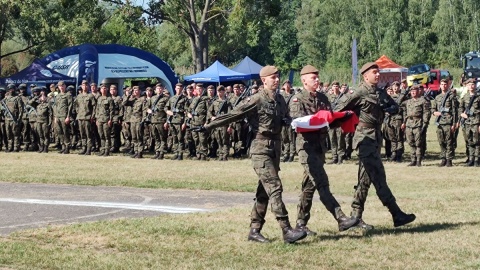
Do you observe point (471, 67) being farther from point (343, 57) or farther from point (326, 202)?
point (326, 202)

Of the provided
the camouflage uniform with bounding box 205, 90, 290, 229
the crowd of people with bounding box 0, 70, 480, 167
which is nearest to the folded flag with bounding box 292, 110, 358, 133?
the camouflage uniform with bounding box 205, 90, 290, 229

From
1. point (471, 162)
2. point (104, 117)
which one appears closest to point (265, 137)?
point (471, 162)

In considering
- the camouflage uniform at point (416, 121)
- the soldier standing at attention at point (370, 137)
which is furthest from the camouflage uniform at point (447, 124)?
the soldier standing at attention at point (370, 137)

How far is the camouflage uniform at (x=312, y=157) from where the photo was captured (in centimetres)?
1006

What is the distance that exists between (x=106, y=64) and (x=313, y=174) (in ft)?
68.8

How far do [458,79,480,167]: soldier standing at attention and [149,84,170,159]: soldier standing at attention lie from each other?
7.38 m

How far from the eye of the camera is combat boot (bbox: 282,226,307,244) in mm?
9625

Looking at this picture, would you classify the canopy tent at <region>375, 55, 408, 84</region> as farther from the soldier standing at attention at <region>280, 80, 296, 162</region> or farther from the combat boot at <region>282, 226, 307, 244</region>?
the combat boot at <region>282, 226, 307, 244</region>

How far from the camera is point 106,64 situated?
98.8 feet

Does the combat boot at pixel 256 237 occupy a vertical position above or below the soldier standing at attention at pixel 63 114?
below

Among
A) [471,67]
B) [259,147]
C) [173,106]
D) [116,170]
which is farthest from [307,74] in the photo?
[471,67]

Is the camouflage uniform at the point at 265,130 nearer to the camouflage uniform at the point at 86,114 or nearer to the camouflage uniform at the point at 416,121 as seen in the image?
the camouflage uniform at the point at 416,121

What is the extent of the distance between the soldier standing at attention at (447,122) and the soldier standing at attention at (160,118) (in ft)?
22.4

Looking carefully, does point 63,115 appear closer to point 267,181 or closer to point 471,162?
point 471,162
